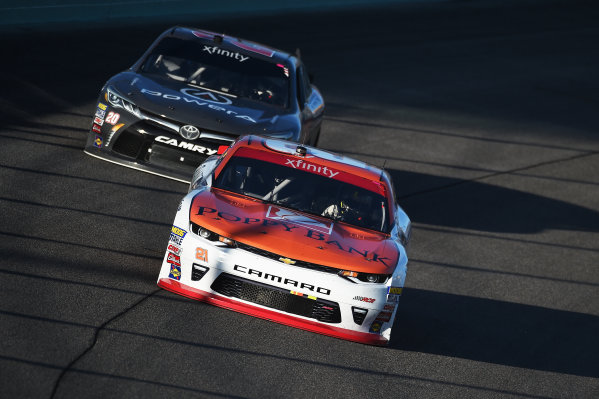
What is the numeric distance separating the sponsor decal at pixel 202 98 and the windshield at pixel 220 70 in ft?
0.82

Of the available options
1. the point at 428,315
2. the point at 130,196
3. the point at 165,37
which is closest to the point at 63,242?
the point at 130,196

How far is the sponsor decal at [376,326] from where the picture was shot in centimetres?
762

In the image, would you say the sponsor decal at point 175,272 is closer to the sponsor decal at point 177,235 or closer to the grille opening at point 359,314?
the sponsor decal at point 177,235

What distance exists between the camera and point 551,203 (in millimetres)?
14156

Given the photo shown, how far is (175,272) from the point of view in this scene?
7.65 meters

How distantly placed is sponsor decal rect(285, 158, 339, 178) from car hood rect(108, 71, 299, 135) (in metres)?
2.13

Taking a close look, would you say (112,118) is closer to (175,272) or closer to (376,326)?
(175,272)

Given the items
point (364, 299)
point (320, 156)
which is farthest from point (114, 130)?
point (364, 299)

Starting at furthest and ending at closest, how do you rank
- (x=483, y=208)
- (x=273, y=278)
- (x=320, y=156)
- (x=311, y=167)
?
1. (x=483, y=208)
2. (x=320, y=156)
3. (x=311, y=167)
4. (x=273, y=278)

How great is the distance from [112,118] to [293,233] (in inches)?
165

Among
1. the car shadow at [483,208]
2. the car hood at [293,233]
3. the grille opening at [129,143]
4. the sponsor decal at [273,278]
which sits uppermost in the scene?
the car hood at [293,233]

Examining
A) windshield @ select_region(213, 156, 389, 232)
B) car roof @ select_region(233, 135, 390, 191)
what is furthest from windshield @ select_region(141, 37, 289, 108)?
windshield @ select_region(213, 156, 389, 232)

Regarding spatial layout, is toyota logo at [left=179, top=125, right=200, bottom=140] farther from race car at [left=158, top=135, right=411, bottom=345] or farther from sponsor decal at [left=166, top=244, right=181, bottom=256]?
sponsor decal at [left=166, top=244, right=181, bottom=256]

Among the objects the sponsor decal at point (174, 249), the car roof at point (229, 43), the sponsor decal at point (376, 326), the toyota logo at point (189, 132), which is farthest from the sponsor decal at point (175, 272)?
the car roof at point (229, 43)
